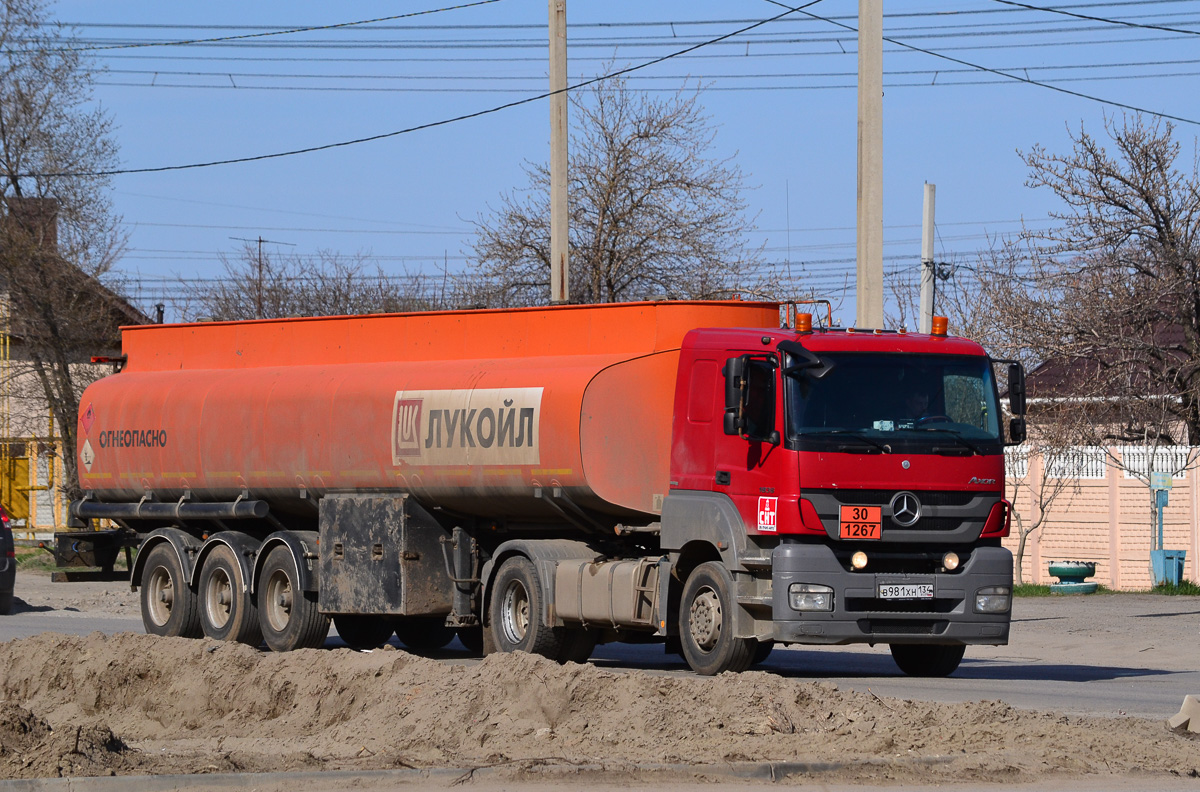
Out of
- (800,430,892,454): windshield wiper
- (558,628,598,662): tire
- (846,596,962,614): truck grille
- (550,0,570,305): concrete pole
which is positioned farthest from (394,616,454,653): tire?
(800,430,892,454): windshield wiper

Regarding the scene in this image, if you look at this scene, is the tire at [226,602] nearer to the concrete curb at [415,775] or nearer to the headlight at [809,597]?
the headlight at [809,597]

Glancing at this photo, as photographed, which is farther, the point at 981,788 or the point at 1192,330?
the point at 1192,330

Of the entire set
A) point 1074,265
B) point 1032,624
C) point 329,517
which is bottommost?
point 1032,624

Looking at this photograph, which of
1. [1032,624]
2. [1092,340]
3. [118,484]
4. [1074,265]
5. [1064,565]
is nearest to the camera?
[118,484]

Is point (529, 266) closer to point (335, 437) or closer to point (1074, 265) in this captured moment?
point (1074, 265)

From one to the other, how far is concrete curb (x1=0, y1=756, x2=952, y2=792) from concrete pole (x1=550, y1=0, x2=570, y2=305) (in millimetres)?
12661

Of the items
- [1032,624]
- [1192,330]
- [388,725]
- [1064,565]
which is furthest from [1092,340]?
[388,725]

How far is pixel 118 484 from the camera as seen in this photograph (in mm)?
20172

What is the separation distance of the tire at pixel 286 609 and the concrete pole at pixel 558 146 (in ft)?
17.5

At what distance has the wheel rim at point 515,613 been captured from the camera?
15617mm

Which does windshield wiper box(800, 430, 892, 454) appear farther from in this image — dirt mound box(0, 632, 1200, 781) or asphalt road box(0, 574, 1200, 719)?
dirt mound box(0, 632, 1200, 781)

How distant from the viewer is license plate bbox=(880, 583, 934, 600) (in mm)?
13328

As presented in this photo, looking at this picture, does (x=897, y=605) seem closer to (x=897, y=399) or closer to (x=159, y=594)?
(x=897, y=399)

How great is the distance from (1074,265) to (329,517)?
63.0ft
